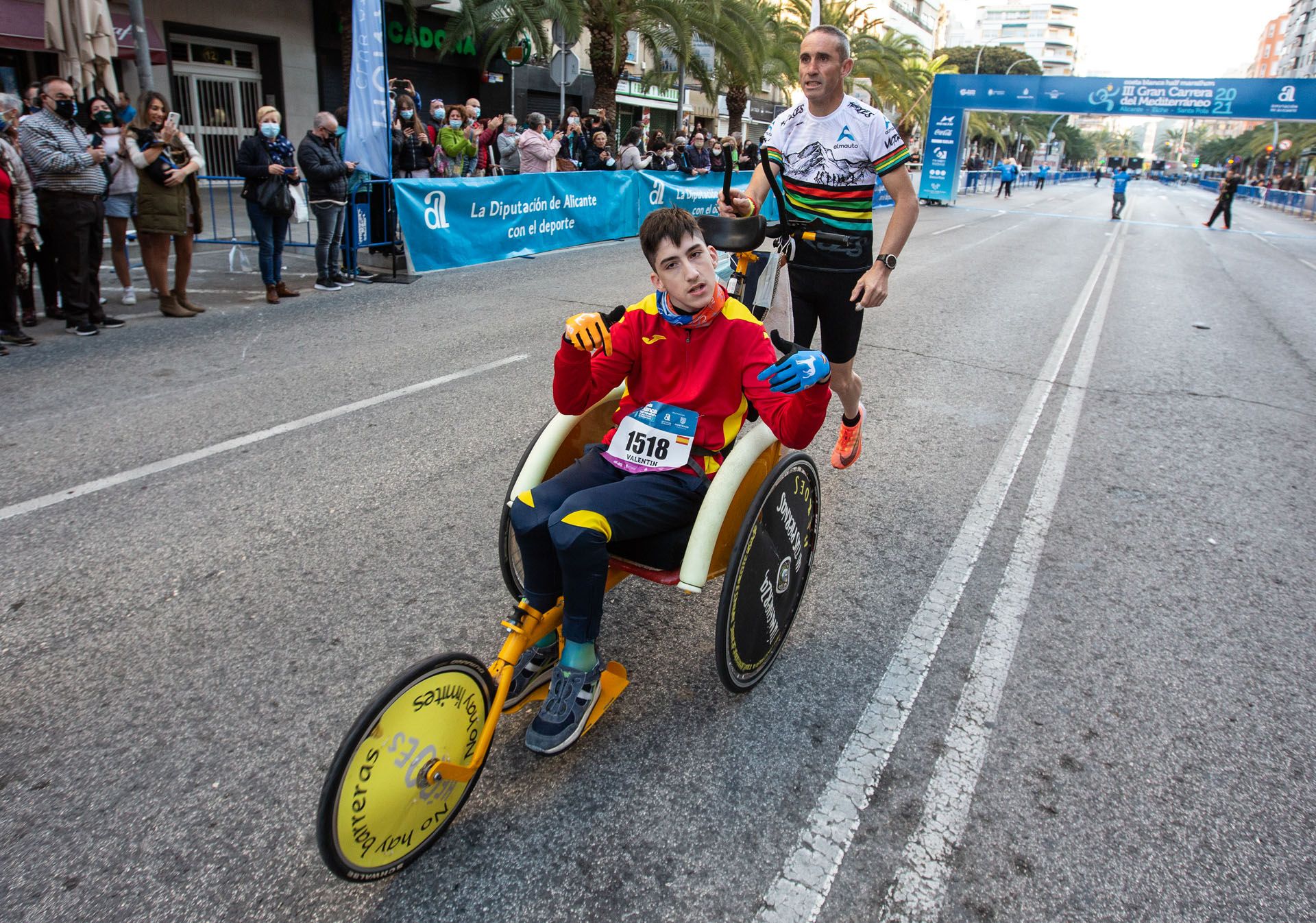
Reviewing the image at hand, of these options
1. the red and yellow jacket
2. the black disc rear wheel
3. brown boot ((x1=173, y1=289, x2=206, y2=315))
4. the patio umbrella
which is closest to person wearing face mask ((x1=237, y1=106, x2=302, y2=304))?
brown boot ((x1=173, y1=289, x2=206, y2=315))

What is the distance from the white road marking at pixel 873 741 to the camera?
2031 mm

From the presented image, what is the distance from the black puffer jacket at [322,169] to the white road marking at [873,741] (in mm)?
7574

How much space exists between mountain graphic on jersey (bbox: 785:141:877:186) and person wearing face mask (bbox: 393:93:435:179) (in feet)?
31.1

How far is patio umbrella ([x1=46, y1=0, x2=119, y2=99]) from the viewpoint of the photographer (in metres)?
9.02

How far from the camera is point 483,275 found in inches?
417

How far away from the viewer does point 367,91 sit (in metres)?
9.87

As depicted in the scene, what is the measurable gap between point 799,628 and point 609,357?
123 centimetres

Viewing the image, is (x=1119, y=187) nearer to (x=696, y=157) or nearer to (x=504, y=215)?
(x=696, y=157)

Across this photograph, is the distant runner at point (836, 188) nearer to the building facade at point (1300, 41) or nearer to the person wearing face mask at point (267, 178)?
the person wearing face mask at point (267, 178)

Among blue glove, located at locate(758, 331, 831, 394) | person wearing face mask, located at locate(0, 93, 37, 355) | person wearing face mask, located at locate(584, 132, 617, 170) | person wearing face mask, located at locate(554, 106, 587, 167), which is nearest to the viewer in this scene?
blue glove, located at locate(758, 331, 831, 394)

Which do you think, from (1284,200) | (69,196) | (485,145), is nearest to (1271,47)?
(1284,200)

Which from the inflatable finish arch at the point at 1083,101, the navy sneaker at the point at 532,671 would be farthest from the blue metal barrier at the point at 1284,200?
the navy sneaker at the point at 532,671

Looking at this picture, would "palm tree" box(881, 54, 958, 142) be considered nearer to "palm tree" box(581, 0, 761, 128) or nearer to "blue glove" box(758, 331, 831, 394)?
"palm tree" box(581, 0, 761, 128)

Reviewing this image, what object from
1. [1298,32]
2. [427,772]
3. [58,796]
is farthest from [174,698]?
[1298,32]
